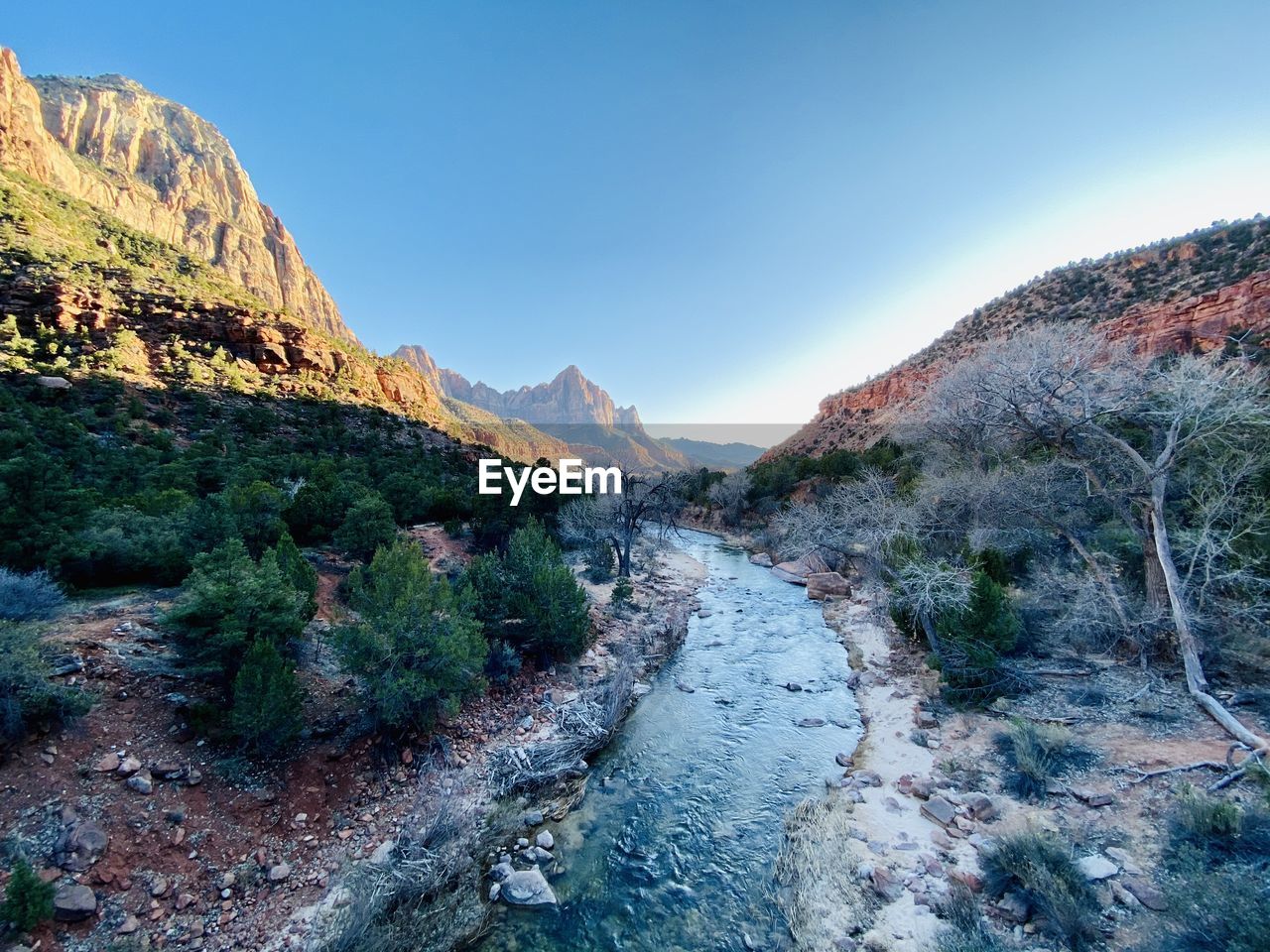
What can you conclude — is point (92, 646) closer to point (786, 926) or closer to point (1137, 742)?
point (786, 926)

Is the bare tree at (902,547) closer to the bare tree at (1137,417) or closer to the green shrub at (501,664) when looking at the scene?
the bare tree at (1137,417)

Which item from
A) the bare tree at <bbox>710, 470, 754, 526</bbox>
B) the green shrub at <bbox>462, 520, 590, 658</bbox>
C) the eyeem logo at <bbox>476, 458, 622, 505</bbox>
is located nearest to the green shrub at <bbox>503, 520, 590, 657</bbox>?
the green shrub at <bbox>462, 520, 590, 658</bbox>

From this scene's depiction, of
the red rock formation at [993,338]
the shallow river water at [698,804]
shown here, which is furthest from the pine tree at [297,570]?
the red rock formation at [993,338]

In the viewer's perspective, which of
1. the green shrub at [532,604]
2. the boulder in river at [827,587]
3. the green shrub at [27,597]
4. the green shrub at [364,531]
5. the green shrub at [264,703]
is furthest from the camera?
the boulder in river at [827,587]

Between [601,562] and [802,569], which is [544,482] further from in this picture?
[802,569]

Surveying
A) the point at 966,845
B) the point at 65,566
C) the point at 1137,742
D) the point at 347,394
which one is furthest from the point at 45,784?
the point at 347,394

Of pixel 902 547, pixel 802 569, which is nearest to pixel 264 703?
pixel 902 547
